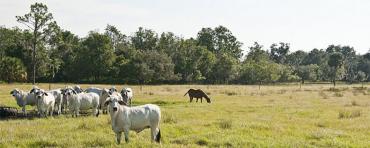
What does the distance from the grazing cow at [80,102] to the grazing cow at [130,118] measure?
9.33 m

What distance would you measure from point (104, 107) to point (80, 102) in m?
1.59

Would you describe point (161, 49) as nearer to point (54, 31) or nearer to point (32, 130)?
point (54, 31)

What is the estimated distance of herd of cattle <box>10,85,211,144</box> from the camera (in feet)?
47.0

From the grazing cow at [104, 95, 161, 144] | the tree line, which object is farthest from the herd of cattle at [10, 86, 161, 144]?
the tree line

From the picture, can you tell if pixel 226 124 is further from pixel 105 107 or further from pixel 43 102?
pixel 43 102

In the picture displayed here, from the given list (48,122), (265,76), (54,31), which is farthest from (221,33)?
(48,122)

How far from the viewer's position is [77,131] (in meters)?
16.6

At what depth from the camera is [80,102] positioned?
2394 centimetres

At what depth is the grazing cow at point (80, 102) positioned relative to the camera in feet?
77.1

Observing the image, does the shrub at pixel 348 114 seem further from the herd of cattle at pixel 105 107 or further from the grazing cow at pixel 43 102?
the grazing cow at pixel 43 102

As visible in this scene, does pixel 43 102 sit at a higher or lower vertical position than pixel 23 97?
lower

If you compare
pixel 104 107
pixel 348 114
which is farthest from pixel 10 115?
pixel 348 114

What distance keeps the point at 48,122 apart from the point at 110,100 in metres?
6.59

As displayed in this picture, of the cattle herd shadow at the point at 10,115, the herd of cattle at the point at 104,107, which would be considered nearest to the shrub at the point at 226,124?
the herd of cattle at the point at 104,107
